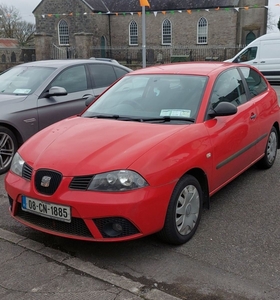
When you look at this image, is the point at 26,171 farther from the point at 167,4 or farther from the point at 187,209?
the point at 167,4

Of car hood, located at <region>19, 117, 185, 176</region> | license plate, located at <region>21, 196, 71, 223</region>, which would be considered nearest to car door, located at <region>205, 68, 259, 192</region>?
car hood, located at <region>19, 117, 185, 176</region>

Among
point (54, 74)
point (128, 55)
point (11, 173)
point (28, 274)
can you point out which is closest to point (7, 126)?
point (54, 74)

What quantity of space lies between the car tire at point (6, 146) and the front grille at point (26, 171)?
2.45 meters

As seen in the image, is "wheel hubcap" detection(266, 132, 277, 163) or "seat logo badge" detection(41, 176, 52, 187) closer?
"seat logo badge" detection(41, 176, 52, 187)

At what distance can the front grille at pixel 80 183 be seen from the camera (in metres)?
3.27

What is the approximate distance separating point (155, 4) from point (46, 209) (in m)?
41.6

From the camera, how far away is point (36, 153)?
3.73 m

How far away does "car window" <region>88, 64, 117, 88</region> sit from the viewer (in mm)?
7516

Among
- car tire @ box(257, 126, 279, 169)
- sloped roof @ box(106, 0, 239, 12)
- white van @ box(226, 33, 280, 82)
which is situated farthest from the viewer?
sloped roof @ box(106, 0, 239, 12)

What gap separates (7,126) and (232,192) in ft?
11.4

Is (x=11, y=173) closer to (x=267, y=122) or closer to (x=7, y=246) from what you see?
(x=7, y=246)

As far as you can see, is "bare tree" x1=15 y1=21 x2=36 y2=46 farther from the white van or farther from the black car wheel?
→ the black car wheel

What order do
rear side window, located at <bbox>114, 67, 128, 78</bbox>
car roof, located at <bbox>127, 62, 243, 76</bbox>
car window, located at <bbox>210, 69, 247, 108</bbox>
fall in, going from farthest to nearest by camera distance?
rear side window, located at <bbox>114, 67, 128, 78</bbox>, car roof, located at <bbox>127, 62, 243, 76</bbox>, car window, located at <bbox>210, 69, 247, 108</bbox>

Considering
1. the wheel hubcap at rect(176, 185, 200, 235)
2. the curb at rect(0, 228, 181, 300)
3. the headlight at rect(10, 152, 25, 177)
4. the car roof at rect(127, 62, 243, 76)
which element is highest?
the car roof at rect(127, 62, 243, 76)
